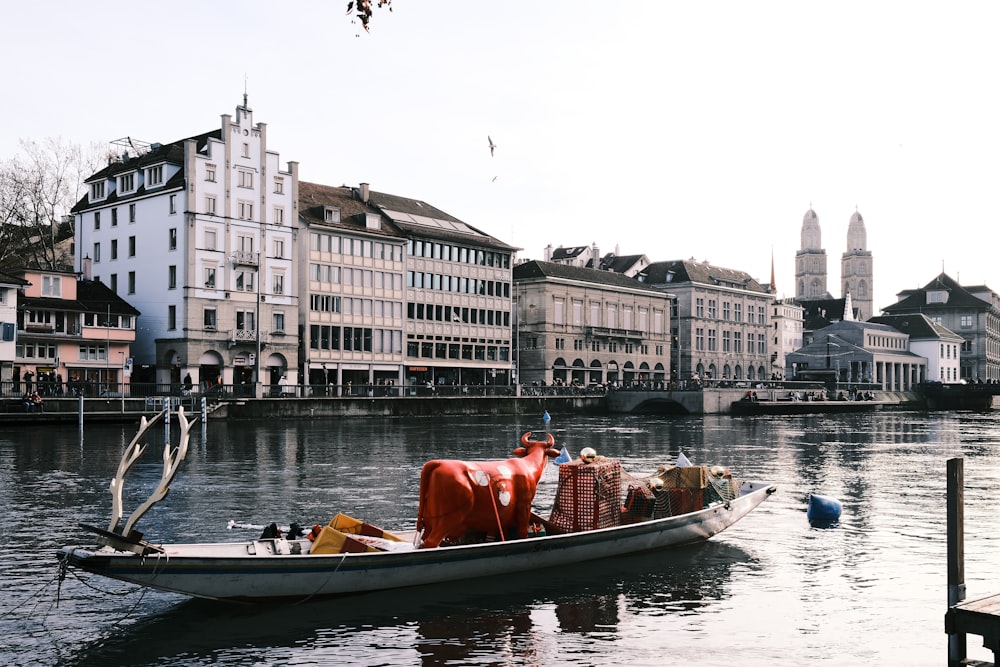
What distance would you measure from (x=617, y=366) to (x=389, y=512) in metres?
102

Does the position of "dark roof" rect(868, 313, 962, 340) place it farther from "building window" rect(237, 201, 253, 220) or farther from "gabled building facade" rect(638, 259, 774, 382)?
"building window" rect(237, 201, 253, 220)

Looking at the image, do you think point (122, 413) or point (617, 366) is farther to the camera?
point (617, 366)

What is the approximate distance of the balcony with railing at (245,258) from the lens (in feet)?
276

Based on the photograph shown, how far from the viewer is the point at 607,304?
126 meters

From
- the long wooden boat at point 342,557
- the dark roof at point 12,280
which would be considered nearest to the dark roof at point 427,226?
the dark roof at point 12,280

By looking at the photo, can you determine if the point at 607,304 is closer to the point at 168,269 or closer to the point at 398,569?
the point at 168,269

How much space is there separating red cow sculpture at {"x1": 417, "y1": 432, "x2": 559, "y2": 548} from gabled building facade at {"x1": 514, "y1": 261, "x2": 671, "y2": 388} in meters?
90.0

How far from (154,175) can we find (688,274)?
253 ft

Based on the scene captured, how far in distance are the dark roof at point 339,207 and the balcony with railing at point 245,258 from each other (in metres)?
6.30

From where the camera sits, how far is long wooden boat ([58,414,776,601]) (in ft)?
47.5

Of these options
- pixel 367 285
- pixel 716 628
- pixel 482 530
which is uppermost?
pixel 367 285

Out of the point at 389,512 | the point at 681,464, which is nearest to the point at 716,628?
the point at 681,464

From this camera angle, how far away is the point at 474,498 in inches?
682

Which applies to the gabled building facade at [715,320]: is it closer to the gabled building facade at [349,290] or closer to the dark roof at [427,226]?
the dark roof at [427,226]
